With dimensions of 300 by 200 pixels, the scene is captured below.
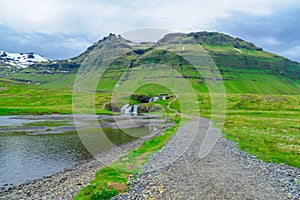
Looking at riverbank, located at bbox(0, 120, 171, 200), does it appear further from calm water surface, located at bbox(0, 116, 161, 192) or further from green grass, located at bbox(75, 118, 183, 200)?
calm water surface, located at bbox(0, 116, 161, 192)

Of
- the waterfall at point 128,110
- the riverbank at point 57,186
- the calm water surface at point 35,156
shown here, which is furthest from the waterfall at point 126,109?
the riverbank at point 57,186

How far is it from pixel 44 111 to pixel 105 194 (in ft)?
355

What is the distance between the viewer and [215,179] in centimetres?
2247

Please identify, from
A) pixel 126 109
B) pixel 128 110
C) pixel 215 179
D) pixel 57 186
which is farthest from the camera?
pixel 126 109

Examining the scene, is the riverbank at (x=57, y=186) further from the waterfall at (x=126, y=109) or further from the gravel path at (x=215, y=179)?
the waterfall at (x=126, y=109)

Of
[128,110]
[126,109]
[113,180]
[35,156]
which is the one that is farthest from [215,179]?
[126,109]

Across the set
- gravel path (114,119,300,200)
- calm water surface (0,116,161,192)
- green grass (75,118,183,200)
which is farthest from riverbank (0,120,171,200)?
gravel path (114,119,300,200)

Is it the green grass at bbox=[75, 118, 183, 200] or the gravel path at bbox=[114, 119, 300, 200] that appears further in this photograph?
the green grass at bbox=[75, 118, 183, 200]

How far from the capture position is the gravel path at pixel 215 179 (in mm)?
18984

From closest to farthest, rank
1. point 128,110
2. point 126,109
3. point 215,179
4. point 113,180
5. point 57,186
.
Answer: point 215,179 < point 113,180 < point 57,186 < point 128,110 < point 126,109

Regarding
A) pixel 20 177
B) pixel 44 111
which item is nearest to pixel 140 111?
pixel 44 111

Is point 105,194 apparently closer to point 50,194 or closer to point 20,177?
Result: point 50,194

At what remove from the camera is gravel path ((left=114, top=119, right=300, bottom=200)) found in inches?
747

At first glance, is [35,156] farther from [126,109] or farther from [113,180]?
[126,109]
